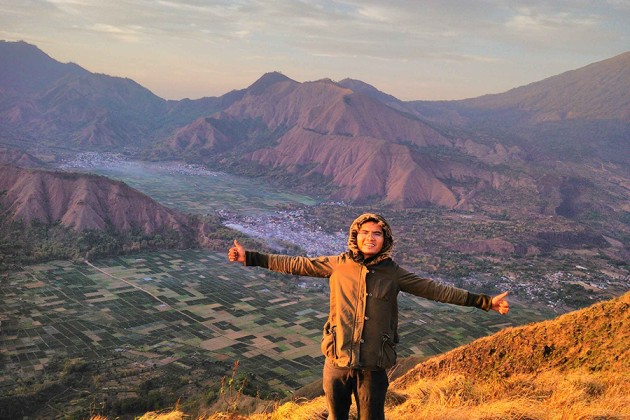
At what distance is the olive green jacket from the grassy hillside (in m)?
1.95

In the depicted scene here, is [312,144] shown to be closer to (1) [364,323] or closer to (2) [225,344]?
(2) [225,344]

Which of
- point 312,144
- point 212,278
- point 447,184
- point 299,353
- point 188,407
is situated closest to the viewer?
point 188,407

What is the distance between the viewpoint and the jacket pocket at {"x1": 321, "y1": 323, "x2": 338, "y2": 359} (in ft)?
15.1

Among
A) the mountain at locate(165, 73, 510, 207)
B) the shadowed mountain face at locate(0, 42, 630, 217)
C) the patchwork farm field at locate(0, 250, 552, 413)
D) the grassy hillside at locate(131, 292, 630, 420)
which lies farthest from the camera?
the mountain at locate(165, 73, 510, 207)

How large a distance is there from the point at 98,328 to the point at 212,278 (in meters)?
17.4

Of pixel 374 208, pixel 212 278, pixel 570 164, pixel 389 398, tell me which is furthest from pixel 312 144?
pixel 389 398

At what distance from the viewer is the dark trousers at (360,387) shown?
4594 millimetres

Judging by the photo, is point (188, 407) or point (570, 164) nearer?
point (188, 407)

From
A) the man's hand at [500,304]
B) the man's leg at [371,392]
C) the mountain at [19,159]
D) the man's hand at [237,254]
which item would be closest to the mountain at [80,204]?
the mountain at [19,159]

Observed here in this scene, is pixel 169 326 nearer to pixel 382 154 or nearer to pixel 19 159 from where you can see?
pixel 19 159

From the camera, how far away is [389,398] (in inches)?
314

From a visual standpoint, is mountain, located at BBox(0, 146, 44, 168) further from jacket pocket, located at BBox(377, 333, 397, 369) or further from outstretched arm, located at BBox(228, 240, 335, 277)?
jacket pocket, located at BBox(377, 333, 397, 369)

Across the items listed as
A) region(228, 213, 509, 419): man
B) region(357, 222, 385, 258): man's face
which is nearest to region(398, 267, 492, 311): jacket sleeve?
region(228, 213, 509, 419): man

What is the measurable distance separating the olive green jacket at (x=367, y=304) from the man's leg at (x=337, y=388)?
117mm
